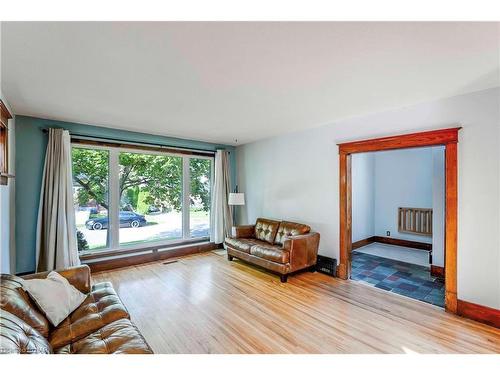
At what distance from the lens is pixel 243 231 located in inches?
192

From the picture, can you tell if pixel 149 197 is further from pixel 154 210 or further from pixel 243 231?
pixel 243 231

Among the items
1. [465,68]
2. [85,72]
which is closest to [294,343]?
[465,68]

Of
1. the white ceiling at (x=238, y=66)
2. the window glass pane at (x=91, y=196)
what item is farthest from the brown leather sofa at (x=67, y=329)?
the window glass pane at (x=91, y=196)

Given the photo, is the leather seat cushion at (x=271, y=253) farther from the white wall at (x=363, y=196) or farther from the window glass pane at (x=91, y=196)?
the window glass pane at (x=91, y=196)

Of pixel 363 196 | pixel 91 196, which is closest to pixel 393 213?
pixel 363 196

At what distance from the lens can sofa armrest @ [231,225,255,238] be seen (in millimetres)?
4857

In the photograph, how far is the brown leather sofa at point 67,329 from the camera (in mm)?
1338

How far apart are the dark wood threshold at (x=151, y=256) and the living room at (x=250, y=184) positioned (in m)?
0.04

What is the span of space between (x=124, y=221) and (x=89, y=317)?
9.60 feet

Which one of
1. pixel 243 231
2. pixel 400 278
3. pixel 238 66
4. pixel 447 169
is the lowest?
pixel 400 278
